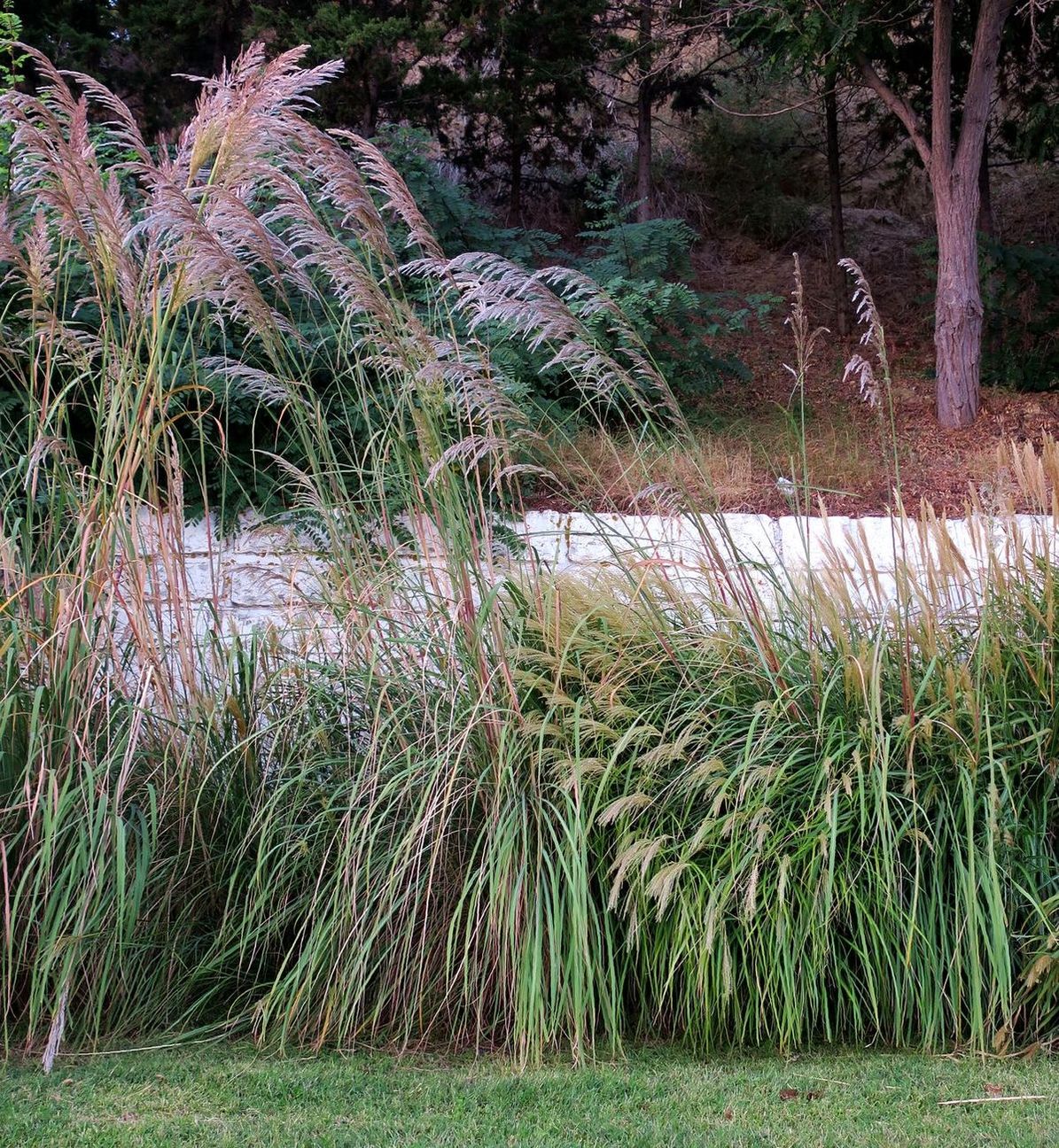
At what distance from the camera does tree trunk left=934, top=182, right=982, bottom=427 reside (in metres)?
9.02

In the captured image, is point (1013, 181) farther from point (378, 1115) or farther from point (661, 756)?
point (378, 1115)

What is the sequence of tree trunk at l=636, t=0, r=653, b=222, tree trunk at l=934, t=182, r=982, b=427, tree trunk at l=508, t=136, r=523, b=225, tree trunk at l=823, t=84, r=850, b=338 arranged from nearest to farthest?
tree trunk at l=934, t=182, r=982, b=427 → tree trunk at l=636, t=0, r=653, b=222 → tree trunk at l=823, t=84, r=850, b=338 → tree trunk at l=508, t=136, r=523, b=225

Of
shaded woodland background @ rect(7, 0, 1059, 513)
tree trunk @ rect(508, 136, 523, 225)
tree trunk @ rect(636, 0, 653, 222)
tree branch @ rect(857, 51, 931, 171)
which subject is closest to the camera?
shaded woodland background @ rect(7, 0, 1059, 513)

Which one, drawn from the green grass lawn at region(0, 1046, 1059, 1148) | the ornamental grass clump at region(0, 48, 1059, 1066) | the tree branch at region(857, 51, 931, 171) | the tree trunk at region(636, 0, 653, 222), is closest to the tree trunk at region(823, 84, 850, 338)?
the tree trunk at region(636, 0, 653, 222)

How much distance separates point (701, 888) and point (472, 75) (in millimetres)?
9823

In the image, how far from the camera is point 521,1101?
311 cm

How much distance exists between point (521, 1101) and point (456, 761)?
3.39 ft

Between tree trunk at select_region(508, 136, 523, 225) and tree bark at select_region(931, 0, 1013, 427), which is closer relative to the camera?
tree bark at select_region(931, 0, 1013, 427)

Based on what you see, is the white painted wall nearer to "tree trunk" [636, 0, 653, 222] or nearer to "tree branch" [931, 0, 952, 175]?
"tree branch" [931, 0, 952, 175]

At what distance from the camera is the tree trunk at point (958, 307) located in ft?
29.6

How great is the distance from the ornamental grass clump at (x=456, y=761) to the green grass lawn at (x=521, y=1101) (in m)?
0.15

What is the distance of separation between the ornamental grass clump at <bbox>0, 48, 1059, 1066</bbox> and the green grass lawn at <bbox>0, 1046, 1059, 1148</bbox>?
15cm

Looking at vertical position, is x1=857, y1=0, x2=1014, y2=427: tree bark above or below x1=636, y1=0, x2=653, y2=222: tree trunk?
below

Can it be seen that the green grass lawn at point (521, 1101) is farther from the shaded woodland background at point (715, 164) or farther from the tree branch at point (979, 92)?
the tree branch at point (979, 92)
